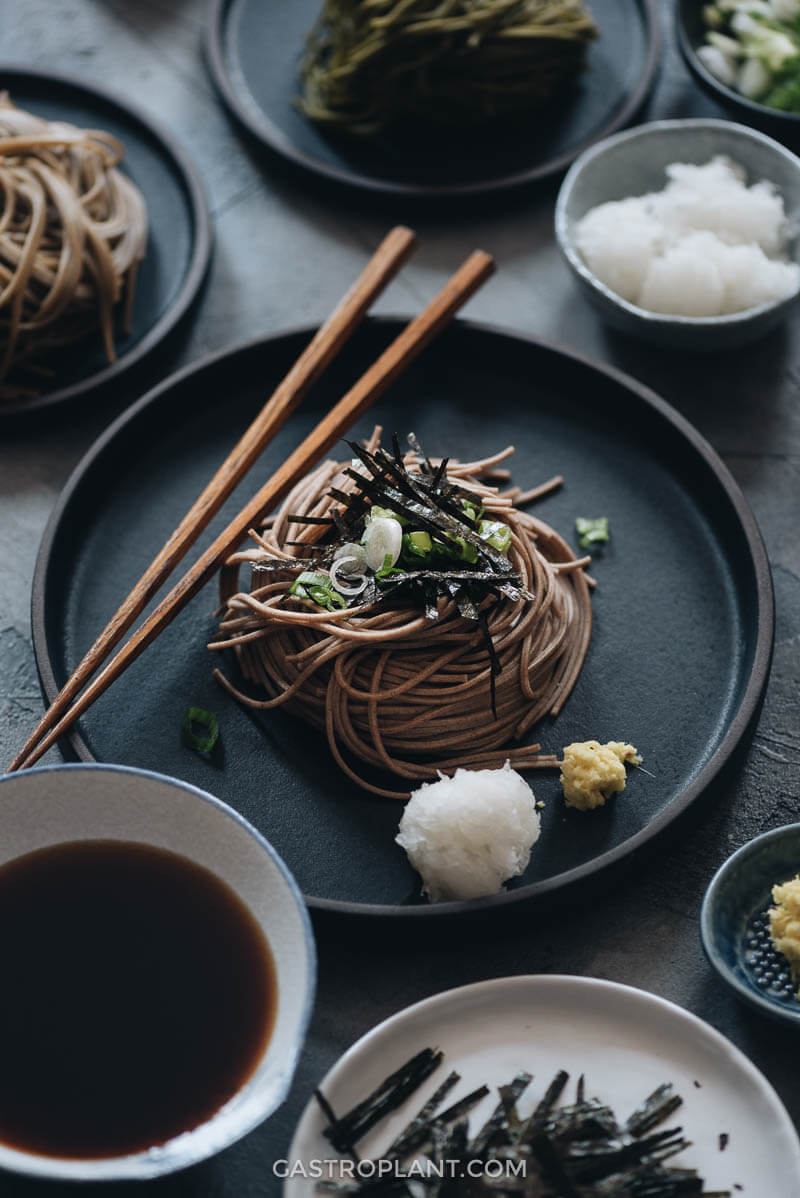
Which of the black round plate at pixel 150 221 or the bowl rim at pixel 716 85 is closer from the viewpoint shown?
the black round plate at pixel 150 221

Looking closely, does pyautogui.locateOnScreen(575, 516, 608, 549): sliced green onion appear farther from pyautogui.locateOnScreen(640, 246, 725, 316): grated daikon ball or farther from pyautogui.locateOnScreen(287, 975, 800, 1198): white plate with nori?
pyautogui.locateOnScreen(287, 975, 800, 1198): white plate with nori

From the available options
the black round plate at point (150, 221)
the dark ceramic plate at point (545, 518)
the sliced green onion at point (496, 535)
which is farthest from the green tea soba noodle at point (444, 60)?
the sliced green onion at point (496, 535)

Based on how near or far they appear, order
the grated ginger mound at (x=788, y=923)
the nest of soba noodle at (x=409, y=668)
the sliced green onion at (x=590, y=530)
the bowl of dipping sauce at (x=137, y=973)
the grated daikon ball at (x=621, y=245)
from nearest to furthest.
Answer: the bowl of dipping sauce at (x=137, y=973) < the grated ginger mound at (x=788, y=923) < the nest of soba noodle at (x=409, y=668) < the sliced green onion at (x=590, y=530) < the grated daikon ball at (x=621, y=245)

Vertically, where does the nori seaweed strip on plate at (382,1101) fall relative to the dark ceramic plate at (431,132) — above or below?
below

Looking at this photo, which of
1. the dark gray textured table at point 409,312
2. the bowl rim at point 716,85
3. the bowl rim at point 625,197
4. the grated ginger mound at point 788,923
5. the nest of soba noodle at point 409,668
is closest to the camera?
the grated ginger mound at point 788,923

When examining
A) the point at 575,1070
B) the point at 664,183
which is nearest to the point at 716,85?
the point at 664,183

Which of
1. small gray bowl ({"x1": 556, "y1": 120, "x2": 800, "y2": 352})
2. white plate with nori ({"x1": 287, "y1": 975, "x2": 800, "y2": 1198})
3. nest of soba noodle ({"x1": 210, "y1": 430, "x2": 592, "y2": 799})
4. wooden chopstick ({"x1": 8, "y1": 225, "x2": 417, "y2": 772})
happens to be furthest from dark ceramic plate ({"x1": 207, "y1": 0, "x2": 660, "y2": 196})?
white plate with nori ({"x1": 287, "y1": 975, "x2": 800, "y2": 1198})

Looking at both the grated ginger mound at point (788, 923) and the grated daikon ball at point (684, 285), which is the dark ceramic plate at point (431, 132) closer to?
the grated daikon ball at point (684, 285)
